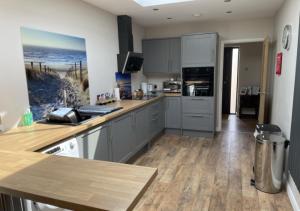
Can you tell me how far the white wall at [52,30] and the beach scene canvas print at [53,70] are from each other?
8 centimetres

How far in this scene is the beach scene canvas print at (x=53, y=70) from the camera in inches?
94.0

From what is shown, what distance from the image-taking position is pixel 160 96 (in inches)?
182

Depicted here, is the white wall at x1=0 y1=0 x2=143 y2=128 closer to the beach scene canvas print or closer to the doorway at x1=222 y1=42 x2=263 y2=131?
the beach scene canvas print

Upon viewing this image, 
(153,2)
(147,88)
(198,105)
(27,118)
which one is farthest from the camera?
(147,88)

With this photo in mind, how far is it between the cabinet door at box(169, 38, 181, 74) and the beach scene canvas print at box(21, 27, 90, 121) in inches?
87.6

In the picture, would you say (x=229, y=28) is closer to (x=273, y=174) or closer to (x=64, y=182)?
(x=273, y=174)

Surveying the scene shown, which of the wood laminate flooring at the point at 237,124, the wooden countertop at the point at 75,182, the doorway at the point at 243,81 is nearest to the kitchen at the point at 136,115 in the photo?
the wooden countertop at the point at 75,182

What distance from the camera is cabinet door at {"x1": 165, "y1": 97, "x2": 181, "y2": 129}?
483 cm

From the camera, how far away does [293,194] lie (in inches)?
91.8

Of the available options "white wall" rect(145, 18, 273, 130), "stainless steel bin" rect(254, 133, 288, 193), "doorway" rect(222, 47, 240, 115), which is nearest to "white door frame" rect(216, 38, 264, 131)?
"white wall" rect(145, 18, 273, 130)

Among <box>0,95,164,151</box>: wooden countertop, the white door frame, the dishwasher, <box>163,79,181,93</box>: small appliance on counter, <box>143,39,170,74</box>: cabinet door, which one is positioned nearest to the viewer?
the dishwasher

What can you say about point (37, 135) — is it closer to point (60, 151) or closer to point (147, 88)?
point (60, 151)

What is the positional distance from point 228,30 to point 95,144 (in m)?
3.84

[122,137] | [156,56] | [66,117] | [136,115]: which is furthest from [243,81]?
[66,117]
